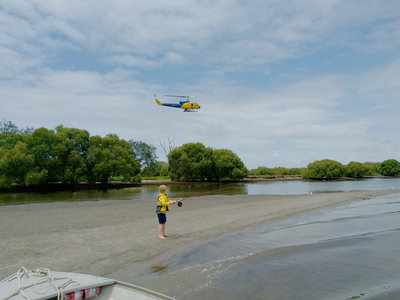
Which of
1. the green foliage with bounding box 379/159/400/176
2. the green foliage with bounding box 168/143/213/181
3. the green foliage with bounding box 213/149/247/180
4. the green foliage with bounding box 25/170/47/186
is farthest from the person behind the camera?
the green foliage with bounding box 379/159/400/176

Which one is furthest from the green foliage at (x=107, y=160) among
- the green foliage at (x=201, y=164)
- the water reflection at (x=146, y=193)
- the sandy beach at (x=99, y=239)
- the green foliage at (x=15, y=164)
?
→ the sandy beach at (x=99, y=239)

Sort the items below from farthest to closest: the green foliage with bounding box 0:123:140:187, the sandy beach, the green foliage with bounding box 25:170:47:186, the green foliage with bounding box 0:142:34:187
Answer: the green foliage with bounding box 0:123:140:187 < the green foliage with bounding box 25:170:47:186 < the green foliage with bounding box 0:142:34:187 < the sandy beach

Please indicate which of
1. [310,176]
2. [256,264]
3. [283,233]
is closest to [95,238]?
[256,264]

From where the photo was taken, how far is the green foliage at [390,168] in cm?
13638

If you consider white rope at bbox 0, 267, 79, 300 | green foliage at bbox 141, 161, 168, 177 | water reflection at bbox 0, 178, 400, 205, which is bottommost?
water reflection at bbox 0, 178, 400, 205

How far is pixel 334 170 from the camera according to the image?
391 feet

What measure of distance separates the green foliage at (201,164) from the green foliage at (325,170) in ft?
142

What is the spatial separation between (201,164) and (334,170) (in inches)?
2565

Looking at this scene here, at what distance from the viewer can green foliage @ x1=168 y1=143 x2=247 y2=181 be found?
85188 millimetres

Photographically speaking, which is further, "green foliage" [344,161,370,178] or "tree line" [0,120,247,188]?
"green foliage" [344,161,370,178]

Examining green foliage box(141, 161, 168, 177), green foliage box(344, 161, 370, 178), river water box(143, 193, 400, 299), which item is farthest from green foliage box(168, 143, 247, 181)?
river water box(143, 193, 400, 299)

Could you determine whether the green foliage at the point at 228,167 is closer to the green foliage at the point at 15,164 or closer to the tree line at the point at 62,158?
the tree line at the point at 62,158

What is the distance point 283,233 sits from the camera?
13.9 m

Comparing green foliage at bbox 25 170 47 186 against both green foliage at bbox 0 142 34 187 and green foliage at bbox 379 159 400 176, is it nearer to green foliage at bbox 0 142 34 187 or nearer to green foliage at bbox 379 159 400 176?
green foliage at bbox 0 142 34 187
